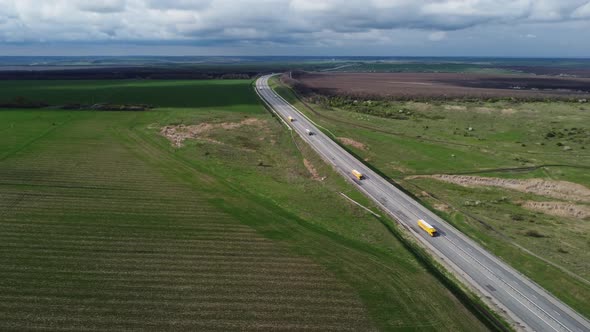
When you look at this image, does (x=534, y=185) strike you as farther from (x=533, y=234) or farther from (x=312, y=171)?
(x=312, y=171)

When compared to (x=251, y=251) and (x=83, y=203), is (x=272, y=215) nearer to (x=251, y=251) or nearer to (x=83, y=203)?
(x=251, y=251)

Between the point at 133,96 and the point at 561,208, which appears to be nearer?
the point at 561,208

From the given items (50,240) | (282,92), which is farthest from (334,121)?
(50,240)

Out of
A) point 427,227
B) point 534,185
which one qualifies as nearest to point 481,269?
point 427,227

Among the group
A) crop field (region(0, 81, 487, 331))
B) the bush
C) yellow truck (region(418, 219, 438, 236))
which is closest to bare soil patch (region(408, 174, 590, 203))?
the bush

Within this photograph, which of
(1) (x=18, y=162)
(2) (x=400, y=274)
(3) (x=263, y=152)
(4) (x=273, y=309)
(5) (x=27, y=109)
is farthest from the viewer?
(5) (x=27, y=109)

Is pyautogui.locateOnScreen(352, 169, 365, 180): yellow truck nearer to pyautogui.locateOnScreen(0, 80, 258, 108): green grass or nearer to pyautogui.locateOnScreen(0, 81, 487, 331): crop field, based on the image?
pyautogui.locateOnScreen(0, 81, 487, 331): crop field

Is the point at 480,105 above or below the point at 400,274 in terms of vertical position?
above

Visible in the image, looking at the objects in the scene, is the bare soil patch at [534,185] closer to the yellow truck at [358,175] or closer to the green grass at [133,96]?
the yellow truck at [358,175]
